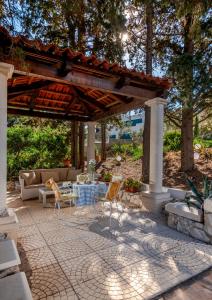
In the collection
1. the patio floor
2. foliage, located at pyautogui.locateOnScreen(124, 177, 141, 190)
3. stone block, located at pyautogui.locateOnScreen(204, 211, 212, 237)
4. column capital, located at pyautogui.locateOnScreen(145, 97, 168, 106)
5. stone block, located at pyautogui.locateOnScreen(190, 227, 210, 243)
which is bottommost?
the patio floor

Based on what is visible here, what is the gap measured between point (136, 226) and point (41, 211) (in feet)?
8.51

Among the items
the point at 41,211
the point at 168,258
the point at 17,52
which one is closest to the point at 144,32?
the point at 17,52

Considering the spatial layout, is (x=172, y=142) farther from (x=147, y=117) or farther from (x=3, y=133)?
(x=3, y=133)

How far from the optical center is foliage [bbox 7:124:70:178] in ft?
32.6

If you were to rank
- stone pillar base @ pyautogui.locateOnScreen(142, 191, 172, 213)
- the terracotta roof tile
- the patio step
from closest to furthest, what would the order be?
the patio step, the terracotta roof tile, stone pillar base @ pyautogui.locateOnScreen(142, 191, 172, 213)

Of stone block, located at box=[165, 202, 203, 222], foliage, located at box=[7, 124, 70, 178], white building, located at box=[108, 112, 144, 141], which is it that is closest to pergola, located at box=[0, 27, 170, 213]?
stone block, located at box=[165, 202, 203, 222]

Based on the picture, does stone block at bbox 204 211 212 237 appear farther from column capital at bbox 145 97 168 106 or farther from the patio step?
the patio step

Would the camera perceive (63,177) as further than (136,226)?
Yes

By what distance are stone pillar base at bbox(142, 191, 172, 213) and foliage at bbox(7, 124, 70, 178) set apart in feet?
21.7

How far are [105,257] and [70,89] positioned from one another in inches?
205

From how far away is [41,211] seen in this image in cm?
544

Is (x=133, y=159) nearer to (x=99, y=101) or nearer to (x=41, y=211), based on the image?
(x=99, y=101)

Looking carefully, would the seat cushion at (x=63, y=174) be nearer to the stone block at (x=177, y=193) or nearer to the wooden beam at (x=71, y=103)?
the wooden beam at (x=71, y=103)

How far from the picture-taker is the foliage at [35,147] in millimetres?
9938
